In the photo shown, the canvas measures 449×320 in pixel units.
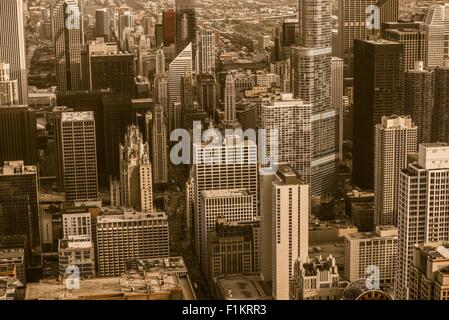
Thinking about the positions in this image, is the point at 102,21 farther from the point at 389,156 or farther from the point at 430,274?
the point at 430,274

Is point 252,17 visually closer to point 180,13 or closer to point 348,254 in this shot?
point 180,13

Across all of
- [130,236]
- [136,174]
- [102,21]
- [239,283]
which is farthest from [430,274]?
[102,21]

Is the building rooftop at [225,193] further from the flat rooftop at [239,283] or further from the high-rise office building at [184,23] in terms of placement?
the high-rise office building at [184,23]

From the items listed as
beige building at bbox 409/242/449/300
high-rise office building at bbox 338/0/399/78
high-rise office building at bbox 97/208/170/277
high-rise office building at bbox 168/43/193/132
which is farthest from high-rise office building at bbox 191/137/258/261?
beige building at bbox 409/242/449/300

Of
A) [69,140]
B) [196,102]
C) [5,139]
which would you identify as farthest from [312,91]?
[5,139]

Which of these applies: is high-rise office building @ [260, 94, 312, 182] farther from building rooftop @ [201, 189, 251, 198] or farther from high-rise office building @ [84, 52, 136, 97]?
high-rise office building @ [84, 52, 136, 97]

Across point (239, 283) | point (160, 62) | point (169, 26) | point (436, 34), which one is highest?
point (169, 26)

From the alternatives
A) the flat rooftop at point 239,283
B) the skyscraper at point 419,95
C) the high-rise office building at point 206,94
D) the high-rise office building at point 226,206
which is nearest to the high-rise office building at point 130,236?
the high-rise office building at point 226,206
